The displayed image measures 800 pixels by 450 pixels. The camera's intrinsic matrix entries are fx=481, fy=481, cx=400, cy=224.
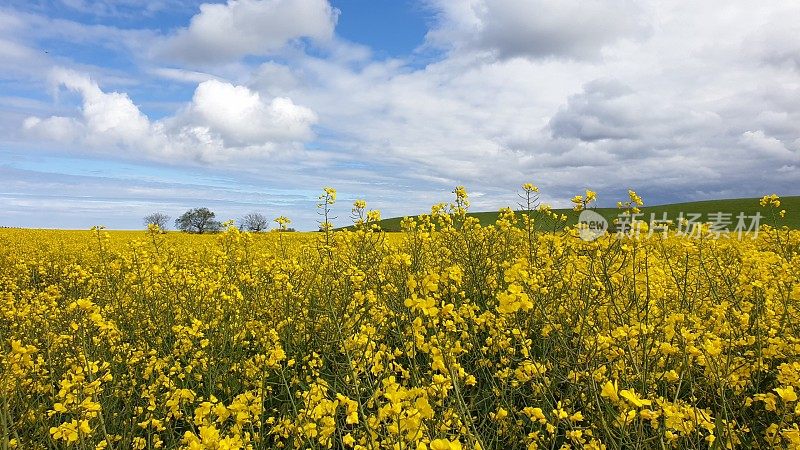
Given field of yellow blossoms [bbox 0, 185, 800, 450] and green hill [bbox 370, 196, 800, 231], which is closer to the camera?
field of yellow blossoms [bbox 0, 185, 800, 450]

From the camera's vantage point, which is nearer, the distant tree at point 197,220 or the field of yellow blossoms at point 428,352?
the field of yellow blossoms at point 428,352

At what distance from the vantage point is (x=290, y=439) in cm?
334

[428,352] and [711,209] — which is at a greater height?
[711,209]

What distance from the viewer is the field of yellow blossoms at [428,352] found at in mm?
2418

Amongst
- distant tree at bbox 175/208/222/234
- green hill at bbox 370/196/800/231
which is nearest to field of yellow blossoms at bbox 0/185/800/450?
green hill at bbox 370/196/800/231

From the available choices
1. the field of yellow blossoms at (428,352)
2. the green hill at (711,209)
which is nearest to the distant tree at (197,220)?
the green hill at (711,209)

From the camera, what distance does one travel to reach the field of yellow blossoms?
7.93 ft

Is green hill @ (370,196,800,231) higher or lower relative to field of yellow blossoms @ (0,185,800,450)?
higher

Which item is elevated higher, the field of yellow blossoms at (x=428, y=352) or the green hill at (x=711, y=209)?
the green hill at (x=711, y=209)

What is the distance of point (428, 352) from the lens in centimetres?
282

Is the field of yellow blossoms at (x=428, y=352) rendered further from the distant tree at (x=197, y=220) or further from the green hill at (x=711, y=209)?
the distant tree at (x=197, y=220)

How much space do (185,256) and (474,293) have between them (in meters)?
8.57

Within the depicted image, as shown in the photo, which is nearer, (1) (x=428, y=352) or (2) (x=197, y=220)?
(1) (x=428, y=352)

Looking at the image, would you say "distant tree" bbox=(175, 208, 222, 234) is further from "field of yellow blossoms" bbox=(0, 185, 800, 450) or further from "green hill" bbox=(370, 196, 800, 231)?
"field of yellow blossoms" bbox=(0, 185, 800, 450)
